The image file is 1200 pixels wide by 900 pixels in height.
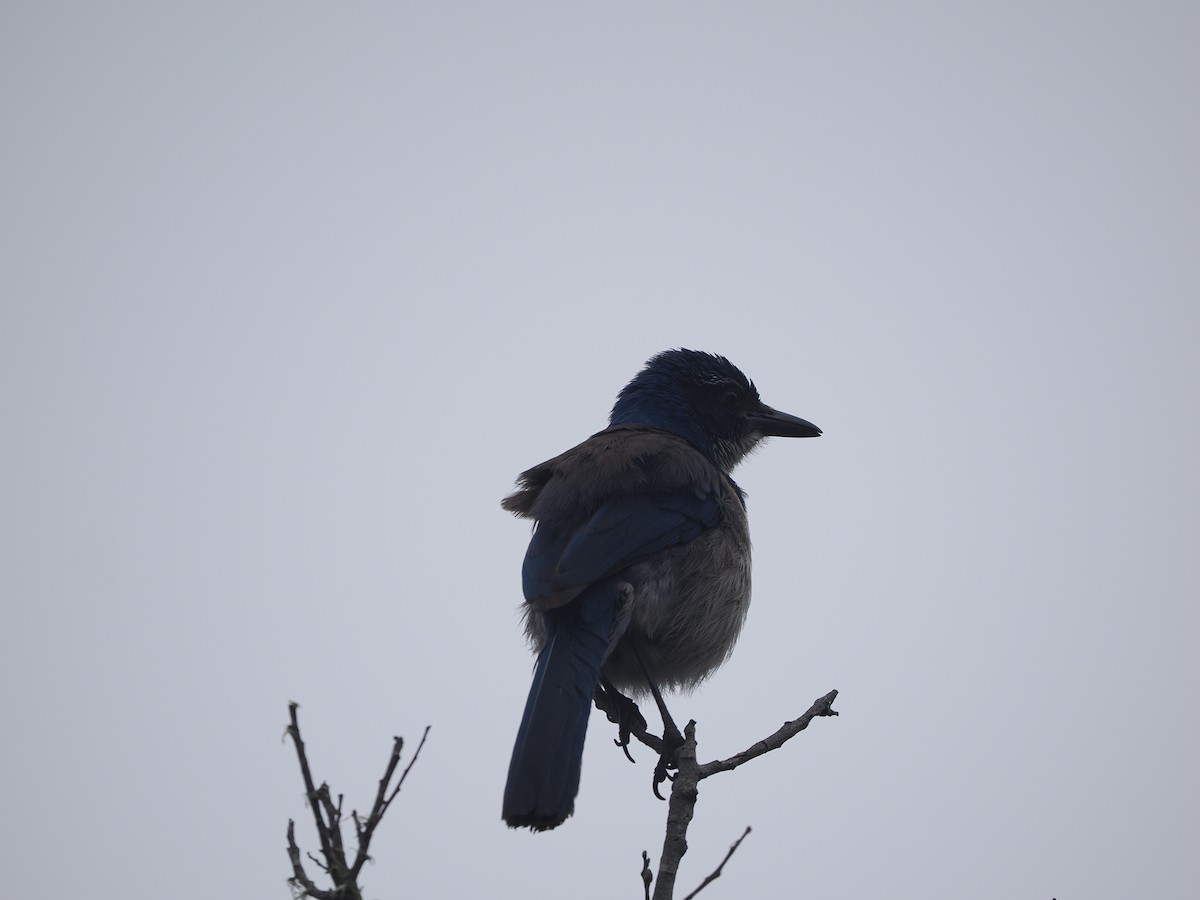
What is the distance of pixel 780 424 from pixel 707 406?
51cm

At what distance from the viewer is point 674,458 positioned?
558 cm

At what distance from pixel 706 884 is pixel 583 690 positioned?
1.14 meters

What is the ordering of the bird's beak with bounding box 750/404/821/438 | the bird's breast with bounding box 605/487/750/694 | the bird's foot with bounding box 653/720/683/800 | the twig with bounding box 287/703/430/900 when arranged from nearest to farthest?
1. the twig with bounding box 287/703/430/900
2. the bird's foot with bounding box 653/720/683/800
3. the bird's breast with bounding box 605/487/750/694
4. the bird's beak with bounding box 750/404/821/438

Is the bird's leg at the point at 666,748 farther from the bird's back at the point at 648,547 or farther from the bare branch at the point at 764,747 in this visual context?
the bare branch at the point at 764,747

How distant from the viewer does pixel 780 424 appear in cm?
689

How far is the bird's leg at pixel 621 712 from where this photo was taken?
16.1ft

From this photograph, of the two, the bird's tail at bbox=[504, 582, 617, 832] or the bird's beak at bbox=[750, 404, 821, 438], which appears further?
the bird's beak at bbox=[750, 404, 821, 438]

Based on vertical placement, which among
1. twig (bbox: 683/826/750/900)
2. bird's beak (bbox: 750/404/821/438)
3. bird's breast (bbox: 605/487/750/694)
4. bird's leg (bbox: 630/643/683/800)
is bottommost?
twig (bbox: 683/826/750/900)

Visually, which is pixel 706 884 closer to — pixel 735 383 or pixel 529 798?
pixel 529 798

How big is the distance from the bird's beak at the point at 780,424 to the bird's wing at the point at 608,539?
1.51 metres

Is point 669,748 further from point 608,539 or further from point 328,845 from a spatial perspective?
point 328,845

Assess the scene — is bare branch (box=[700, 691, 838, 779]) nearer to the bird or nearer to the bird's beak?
the bird

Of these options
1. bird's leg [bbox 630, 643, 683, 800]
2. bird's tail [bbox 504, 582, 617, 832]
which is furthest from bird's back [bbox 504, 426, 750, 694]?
bird's leg [bbox 630, 643, 683, 800]

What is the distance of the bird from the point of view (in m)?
3.79
